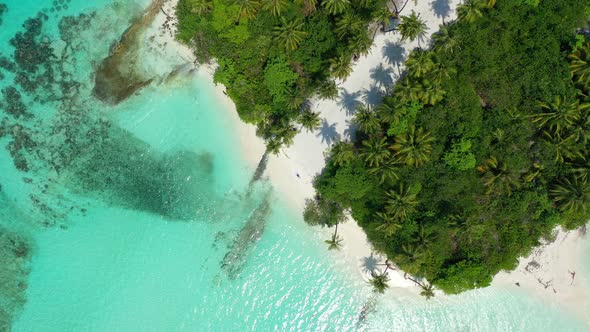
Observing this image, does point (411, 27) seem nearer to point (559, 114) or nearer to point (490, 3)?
point (490, 3)

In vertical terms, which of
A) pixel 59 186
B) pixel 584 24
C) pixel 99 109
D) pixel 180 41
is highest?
pixel 584 24

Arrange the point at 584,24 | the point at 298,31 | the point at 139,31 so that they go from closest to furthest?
the point at 298,31 → the point at 584,24 → the point at 139,31

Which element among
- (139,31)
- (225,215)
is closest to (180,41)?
(139,31)

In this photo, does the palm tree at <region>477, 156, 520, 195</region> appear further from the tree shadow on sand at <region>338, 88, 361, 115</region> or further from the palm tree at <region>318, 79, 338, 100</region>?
the palm tree at <region>318, 79, 338, 100</region>

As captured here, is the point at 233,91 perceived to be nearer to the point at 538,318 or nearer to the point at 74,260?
the point at 74,260

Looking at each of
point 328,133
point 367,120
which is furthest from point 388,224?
point 328,133

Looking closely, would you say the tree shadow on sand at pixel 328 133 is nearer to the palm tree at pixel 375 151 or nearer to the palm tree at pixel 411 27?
the palm tree at pixel 375 151

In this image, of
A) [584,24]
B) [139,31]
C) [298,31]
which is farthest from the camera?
[139,31]

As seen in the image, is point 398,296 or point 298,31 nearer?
point 298,31
